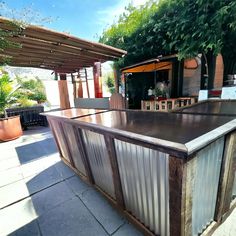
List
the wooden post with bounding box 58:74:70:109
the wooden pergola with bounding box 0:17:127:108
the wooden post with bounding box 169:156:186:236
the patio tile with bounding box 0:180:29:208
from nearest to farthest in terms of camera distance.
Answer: the wooden post with bounding box 169:156:186:236 < the patio tile with bounding box 0:180:29:208 < the wooden pergola with bounding box 0:17:127:108 < the wooden post with bounding box 58:74:70:109

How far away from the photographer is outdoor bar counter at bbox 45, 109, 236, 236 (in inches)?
41.4

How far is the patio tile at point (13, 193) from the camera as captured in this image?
2357 mm

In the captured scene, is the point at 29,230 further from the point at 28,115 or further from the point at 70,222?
the point at 28,115

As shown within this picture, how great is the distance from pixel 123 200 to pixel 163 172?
0.85 metres

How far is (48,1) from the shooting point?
382 cm

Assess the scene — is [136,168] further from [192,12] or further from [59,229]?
[192,12]

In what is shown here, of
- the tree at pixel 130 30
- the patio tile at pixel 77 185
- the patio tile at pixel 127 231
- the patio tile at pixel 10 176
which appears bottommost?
the patio tile at pixel 10 176

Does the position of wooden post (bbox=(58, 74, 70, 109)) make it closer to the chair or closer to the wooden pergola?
the wooden pergola

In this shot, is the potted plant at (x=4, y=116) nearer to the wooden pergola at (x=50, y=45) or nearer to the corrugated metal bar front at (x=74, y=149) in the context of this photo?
the wooden pergola at (x=50, y=45)

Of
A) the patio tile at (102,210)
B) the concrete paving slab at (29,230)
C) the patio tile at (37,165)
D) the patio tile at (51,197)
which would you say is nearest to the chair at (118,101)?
the patio tile at (37,165)

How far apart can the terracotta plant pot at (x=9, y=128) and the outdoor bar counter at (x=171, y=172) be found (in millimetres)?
4727

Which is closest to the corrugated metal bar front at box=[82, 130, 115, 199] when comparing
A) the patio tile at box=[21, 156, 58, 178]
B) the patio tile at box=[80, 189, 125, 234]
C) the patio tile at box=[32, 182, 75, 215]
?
the patio tile at box=[80, 189, 125, 234]

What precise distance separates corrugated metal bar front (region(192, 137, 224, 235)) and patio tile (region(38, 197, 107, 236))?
100cm

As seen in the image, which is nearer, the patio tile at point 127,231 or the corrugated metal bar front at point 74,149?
the patio tile at point 127,231
